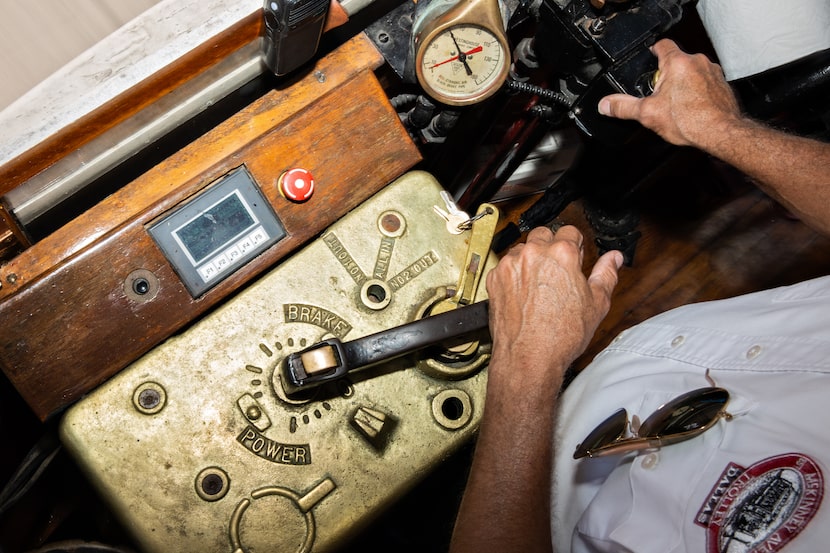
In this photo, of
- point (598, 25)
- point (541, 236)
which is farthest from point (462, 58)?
point (541, 236)

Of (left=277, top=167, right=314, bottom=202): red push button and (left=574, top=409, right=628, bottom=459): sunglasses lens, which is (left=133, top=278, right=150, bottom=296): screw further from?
(left=574, top=409, right=628, bottom=459): sunglasses lens

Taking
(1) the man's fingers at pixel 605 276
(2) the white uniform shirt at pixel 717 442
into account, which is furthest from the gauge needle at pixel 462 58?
(2) the white uniform shirt at pixel 717 442

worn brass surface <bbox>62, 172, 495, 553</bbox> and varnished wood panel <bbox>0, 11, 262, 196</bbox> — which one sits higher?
varnished wood panel <bbox>0, 11, 262, 196</bbox>

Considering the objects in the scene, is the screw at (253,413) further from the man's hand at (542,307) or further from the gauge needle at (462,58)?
the gauge needle at (462,58)

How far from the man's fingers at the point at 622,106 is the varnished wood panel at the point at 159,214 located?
14.6 inches

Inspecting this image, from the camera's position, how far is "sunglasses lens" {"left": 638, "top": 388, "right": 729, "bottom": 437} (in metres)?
1.01

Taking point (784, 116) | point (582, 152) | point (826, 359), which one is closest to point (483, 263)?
point (826, 359)

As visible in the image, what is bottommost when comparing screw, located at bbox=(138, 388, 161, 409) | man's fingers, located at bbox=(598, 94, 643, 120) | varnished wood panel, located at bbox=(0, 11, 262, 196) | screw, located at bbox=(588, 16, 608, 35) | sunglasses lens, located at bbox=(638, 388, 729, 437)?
sunglasses lens, located at bbox=(638, 388, 729, 437)

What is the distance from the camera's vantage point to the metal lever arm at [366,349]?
95cm

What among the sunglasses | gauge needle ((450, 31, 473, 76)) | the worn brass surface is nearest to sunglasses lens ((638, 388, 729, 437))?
the sunglasses

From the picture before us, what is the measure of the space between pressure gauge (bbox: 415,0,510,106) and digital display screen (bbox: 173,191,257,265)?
0.41 metres

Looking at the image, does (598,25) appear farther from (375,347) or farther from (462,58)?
(375,347)

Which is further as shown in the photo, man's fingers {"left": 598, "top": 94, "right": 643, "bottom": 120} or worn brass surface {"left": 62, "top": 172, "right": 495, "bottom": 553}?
man's fingers {"left": 598, "top": 94, "right": 643, "bottom": 120}

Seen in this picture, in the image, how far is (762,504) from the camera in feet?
2.95
